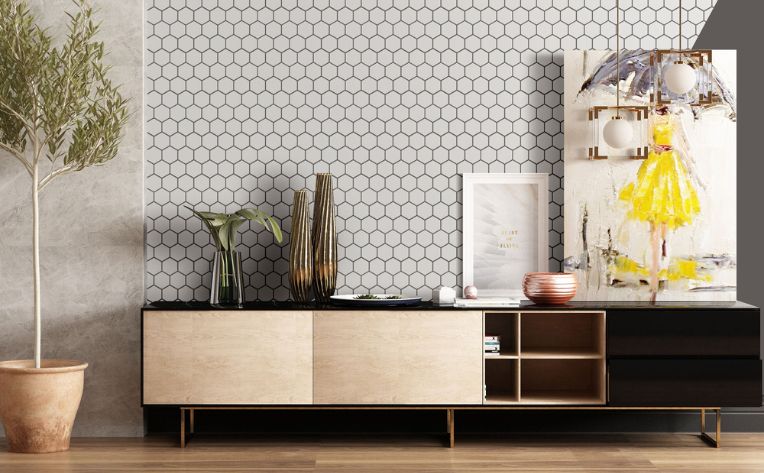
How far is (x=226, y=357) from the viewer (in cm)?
390

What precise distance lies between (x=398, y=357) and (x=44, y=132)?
202 cm

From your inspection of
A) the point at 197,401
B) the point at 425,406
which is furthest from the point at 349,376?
the point at 197,401

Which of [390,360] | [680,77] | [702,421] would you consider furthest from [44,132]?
[702,421]

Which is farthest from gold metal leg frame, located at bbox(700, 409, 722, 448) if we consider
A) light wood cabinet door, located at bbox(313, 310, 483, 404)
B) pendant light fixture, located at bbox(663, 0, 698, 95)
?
pendant light fixture, located at bbox(663, 0, 698, 95)

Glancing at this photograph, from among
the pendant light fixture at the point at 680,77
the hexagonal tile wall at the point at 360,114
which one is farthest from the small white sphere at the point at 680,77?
the hexagonal tile wall at the point at 360,114

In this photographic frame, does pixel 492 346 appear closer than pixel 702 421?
Yes

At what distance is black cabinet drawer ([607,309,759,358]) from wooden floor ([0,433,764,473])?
48 centimetres

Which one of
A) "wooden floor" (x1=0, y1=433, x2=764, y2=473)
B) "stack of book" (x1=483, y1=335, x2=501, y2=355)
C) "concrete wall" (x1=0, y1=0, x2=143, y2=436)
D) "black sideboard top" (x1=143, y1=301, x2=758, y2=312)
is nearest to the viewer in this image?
"wooden floor" (x1=0, y1=433, x2=764, y2=473)

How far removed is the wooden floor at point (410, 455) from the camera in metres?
3.68

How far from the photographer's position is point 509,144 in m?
4.36

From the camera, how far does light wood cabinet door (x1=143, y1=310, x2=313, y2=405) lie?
389cm

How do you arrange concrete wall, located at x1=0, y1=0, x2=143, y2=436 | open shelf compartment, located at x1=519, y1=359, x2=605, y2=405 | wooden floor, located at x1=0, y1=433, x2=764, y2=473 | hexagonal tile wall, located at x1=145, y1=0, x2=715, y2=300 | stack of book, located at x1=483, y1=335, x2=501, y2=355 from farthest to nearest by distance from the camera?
hexagonal tile wall, located at x1=145, y1=0, x2=715, y2=300
concrete wall, located at x1=0, y1=0, x2=143, y2=436
open shelf compartment, located at x1=519, y1=359, x2=605, y2=405
stack of book, located at x1=483, y1=335, x2=501, y2=355
wooden floor, located at x1=0, y1=433, x2=764, y2=473

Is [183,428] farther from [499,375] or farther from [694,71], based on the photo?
[694,71]

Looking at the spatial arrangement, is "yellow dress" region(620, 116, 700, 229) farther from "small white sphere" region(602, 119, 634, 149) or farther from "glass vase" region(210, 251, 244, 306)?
"glass vase" region(210, 251, 244, 306)
